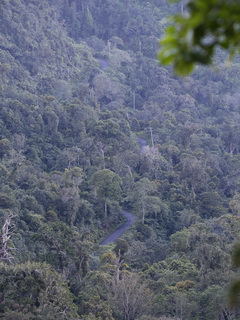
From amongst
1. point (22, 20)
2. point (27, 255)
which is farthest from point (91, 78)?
point (27, 255)

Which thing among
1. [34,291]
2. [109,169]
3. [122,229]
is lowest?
[34,291]

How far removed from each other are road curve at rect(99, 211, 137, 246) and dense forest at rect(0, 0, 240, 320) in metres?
0.46

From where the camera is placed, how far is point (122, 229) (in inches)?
1268

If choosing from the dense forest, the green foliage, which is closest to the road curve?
the dense forest

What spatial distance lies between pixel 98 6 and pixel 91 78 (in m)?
18.1

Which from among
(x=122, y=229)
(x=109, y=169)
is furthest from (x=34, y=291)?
(x=109, y=169)

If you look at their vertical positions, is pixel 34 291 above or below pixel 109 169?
below

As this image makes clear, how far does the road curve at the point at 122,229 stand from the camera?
3037cm

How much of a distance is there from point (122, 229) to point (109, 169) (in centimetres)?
672

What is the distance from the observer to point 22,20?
5344 cm

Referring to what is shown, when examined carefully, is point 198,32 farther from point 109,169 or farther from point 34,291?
point 109,169

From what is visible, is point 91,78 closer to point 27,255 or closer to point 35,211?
point 35,211

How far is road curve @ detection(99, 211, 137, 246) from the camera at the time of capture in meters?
30.4

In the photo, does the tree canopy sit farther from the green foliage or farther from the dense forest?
the green foliage
